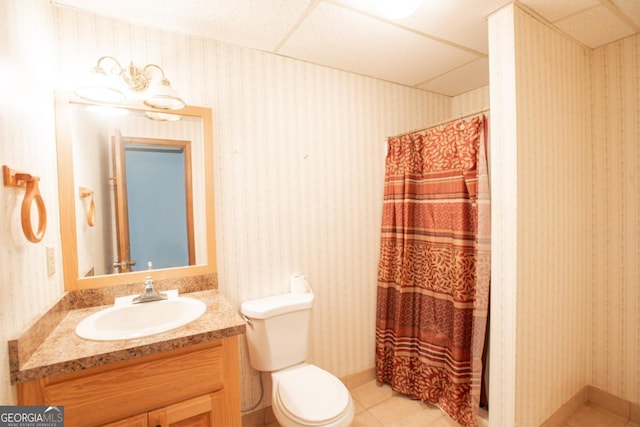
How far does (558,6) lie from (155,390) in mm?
2457

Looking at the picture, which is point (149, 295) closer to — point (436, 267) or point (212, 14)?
point (212, 14)

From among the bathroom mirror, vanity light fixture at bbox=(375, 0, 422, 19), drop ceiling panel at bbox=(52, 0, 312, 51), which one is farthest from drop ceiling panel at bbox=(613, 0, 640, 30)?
the bathroom mirror

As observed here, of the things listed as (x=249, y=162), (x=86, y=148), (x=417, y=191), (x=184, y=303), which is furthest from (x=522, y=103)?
(x=86, y=148)

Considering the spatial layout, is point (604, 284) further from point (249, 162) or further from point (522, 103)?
point (249, 162)

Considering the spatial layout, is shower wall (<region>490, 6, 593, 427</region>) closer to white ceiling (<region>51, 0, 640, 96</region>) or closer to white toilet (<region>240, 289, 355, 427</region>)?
white ceiling (<region>51, 0, 640, 96</region>)

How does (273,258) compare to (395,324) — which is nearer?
(273,258)

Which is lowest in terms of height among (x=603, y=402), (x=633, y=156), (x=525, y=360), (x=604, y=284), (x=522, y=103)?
(x=603, y=402)

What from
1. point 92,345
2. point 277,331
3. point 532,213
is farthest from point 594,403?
point 92,345

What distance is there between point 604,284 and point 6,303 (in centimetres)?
295

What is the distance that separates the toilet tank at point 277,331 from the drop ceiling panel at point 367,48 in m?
1.52

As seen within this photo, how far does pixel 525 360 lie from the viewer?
58.2 inches

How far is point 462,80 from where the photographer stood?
7.38 ft

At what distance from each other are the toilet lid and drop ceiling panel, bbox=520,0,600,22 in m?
2.10

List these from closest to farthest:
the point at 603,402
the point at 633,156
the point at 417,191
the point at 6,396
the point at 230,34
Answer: the point at 6,396 < the point at 230,34 < the point at 633,156 < the point at 603,402 < the point at 417,191
